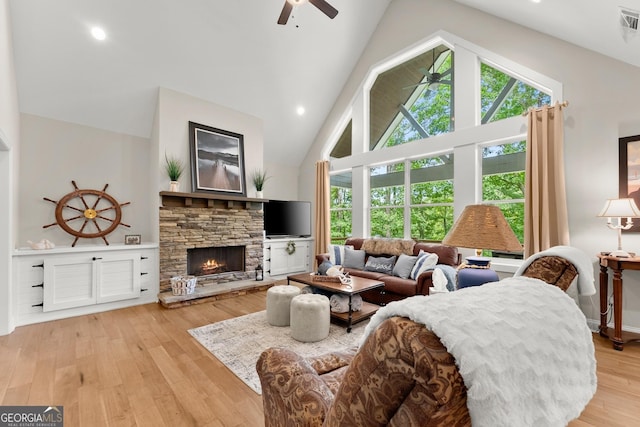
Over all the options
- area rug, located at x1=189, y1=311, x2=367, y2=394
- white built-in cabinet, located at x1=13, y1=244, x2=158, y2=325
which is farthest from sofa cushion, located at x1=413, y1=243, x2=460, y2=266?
white built-in cabinet, located at x1=13, y1=244, x2=158, y2=325

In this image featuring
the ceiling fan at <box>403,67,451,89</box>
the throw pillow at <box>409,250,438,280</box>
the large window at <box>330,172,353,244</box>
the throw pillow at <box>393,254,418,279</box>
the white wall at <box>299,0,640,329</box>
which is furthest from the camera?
the large window at <box>330,172,353,244</box>

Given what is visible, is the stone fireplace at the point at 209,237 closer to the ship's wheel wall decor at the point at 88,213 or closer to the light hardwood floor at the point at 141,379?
the ship's wheel wall decor at the point at 88,213

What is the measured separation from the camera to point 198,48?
422cm

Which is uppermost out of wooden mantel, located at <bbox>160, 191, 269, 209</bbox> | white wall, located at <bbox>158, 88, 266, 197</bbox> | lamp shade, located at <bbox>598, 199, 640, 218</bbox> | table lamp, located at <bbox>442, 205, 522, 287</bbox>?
white wall, located at <bbox>158, 88, 266, 197</bbox>

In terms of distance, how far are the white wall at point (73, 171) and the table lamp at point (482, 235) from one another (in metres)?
4.61

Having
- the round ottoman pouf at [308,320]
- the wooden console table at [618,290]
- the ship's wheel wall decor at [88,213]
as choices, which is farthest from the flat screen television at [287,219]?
the wooden console table at [618,290]

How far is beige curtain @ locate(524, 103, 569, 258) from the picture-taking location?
338 centimetres

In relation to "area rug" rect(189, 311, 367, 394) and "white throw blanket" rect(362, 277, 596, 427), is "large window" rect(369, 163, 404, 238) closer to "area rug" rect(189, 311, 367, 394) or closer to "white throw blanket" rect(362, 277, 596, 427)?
"area rug" rect(189, 311, 367, 394)

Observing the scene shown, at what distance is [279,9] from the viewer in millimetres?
4246

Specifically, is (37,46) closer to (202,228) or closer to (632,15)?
(202,228)

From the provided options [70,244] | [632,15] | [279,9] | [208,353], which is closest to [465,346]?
[208,353]

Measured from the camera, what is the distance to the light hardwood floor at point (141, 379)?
1.83 metres

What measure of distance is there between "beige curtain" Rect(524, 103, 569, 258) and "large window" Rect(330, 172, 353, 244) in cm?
324

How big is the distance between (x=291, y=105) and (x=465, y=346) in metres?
5.80
